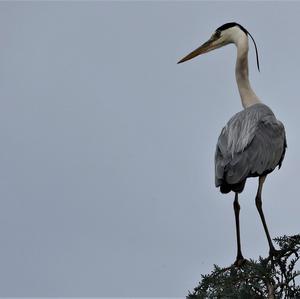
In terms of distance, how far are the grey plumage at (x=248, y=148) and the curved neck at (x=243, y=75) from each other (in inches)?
31.4

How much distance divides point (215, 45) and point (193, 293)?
594cm

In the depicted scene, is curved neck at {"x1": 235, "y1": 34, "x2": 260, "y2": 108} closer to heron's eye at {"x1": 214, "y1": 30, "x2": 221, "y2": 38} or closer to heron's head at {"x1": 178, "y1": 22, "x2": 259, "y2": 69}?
heron's head at {"x1": 178, "y1": 22, "x2": 259, "y2": 69}

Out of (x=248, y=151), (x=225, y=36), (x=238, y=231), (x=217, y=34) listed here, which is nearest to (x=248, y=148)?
(x=248, y=151)

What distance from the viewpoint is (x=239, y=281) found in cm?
635

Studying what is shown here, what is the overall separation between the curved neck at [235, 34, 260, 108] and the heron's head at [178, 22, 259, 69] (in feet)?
0.26

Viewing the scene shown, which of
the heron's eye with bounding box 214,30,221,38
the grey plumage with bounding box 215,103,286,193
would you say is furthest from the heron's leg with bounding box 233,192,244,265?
the heron's eye with bounding box 214,30,221,38

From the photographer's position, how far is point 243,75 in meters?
10.9

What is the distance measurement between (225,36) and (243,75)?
87 cm

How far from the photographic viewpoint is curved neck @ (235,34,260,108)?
10672mm

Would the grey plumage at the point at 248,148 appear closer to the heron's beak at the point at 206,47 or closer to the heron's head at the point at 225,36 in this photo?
the heron's head at the point at 225,36

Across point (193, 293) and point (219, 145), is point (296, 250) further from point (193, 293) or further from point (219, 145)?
point (219, 145)

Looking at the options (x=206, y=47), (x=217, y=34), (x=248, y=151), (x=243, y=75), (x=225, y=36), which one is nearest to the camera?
(x=248, y=151)

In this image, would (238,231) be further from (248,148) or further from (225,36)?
(225,36)

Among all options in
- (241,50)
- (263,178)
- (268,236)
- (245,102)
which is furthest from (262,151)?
(241,50)
